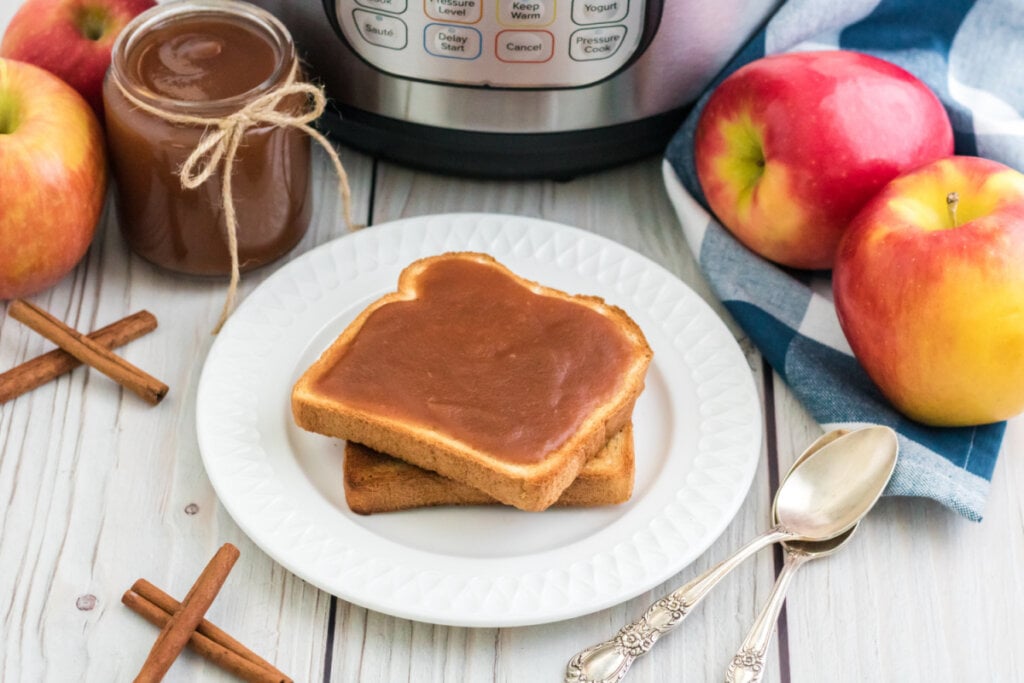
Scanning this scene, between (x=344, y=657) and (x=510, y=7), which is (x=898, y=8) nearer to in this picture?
(x=510, y=7)

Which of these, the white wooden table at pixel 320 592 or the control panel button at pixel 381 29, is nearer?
the white wooden table at pixel 320 592

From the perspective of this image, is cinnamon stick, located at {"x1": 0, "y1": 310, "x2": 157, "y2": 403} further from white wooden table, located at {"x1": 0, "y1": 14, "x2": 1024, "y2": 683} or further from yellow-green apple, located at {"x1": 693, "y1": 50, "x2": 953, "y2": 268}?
yellow-green apple, located at {"x1": 693, "y1": 50, "x2": 953, "y2": 268}

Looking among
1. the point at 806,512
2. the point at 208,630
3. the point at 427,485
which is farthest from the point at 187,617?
the point at 806,512

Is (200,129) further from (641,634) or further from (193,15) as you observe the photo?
(641,634)

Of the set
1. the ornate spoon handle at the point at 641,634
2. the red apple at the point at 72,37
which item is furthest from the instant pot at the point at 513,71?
the ornate spoon handle at the point at 641,634

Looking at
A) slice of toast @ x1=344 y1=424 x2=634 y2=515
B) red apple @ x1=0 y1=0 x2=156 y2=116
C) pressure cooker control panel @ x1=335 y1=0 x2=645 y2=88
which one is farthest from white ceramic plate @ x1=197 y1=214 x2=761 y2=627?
red apple @ x1=0 y1=0 x2=156 y2=116

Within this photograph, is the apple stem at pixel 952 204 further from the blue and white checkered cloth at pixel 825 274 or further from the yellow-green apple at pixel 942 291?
the blue and white checkered cloth at pixel 825 274
